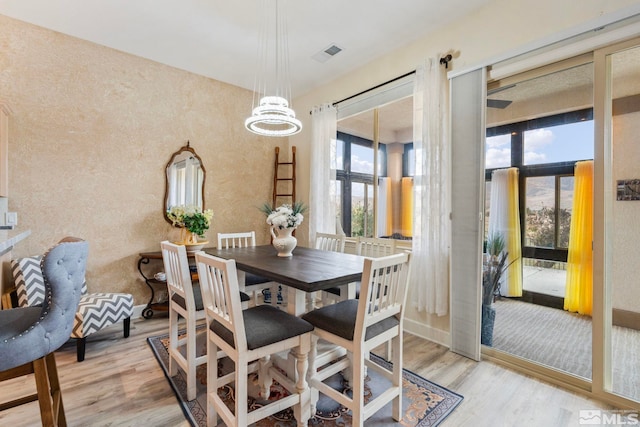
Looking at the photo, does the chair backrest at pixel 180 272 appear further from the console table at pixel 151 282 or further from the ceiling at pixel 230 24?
the ceiling at pixel 230 24

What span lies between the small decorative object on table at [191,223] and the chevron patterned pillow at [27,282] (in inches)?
49.1

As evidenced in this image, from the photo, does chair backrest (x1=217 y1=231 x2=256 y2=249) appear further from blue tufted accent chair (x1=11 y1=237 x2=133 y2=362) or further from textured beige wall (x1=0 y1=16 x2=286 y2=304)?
blue tufted accent chair (x1=11 y1=237 x2=133 y2=362)

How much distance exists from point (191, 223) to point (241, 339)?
229 centimetres

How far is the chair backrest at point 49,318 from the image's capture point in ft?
3.54

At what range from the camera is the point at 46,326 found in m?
1.15

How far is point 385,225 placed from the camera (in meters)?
3.64

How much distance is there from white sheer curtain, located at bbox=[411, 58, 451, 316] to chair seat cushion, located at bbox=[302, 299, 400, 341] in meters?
1.16

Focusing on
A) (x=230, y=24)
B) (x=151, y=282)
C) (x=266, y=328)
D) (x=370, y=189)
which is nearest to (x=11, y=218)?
(x=151, y=282)

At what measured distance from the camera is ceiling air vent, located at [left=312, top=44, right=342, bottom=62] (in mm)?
3238

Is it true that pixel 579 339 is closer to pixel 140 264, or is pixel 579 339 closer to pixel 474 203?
pixel 474 203

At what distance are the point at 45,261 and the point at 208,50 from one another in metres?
2.96

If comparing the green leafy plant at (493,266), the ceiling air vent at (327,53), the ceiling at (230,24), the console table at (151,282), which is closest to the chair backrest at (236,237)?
the console table at (151,282)

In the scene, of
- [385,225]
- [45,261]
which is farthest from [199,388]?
[385,225]

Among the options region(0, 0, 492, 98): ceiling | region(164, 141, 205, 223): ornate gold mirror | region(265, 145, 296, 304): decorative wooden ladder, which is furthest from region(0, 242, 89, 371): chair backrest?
region(265, 145, 296, 304): decorative wooden ladder
